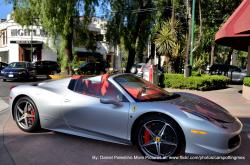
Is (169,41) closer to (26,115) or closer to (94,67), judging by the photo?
(94,67)

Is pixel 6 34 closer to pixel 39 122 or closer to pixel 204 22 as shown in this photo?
pixel 204 22

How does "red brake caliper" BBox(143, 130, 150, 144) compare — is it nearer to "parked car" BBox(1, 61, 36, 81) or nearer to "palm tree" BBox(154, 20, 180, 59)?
"palm tree" BBox(154, 20, 180, 59)

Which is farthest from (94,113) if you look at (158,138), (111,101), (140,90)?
(158,138)

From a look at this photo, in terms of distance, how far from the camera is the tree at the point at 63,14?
61.7 feet

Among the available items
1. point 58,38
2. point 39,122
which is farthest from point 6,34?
point 39,122

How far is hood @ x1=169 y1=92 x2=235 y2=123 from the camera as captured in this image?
496 cm

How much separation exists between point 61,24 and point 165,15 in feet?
27.3

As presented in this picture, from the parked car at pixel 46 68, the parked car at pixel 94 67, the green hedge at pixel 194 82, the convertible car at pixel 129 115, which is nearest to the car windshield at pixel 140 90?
the convertible car at pixel 129 115

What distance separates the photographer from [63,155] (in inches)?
203

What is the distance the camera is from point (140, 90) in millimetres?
5824

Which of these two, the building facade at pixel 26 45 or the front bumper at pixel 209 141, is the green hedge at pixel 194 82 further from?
the building facade at pixel 26 45

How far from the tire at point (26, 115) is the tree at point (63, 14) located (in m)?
13.1

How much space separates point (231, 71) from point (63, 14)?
12925mm

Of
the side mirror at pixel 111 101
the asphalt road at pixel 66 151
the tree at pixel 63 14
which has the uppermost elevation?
the tree at pixel 63 14
